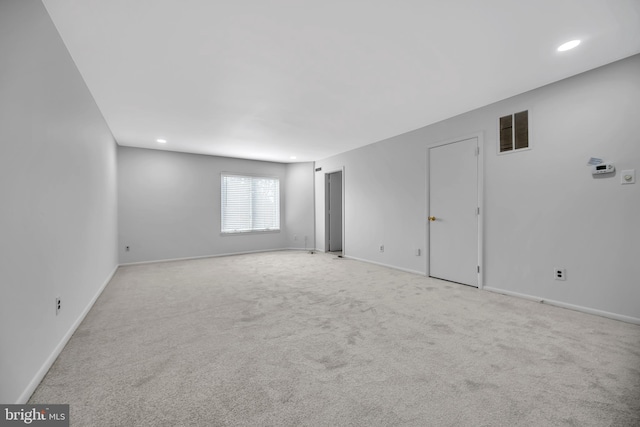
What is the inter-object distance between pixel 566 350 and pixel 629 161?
198 cm

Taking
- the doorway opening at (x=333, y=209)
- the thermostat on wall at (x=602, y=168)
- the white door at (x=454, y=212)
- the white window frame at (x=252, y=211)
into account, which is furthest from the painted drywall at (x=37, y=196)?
the doorway opening at (x=333, y=209)

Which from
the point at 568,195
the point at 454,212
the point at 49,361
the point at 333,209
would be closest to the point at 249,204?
the point at 333,209

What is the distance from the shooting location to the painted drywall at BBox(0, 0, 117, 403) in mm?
1454

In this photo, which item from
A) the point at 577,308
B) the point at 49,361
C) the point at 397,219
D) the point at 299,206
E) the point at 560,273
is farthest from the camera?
the point at 299,206

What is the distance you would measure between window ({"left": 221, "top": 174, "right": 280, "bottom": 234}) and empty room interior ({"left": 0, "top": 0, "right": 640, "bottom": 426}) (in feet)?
7.17

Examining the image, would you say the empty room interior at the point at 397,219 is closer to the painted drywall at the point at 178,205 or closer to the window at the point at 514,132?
the window at the point at 514,132

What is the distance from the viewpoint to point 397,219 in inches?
199

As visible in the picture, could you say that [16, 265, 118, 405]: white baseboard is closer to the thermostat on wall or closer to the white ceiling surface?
the white ceiling surface

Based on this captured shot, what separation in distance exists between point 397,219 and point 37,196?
4693 millimetres

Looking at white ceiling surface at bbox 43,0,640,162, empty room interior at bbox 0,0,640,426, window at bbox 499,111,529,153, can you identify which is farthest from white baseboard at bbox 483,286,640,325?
white ceiling surface at bbox 43,0,640,162

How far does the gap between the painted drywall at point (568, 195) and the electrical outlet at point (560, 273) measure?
0.13ft

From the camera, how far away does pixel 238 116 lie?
13.0 feet

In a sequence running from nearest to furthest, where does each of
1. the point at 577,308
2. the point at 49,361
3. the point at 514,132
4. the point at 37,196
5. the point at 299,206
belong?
1. the point at 37,196
2. the point at 49,361
3. the point at 577,308
4. the point at 514,132
5. the point at 299,206

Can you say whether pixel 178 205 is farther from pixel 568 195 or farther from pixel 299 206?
pixel 568 195
